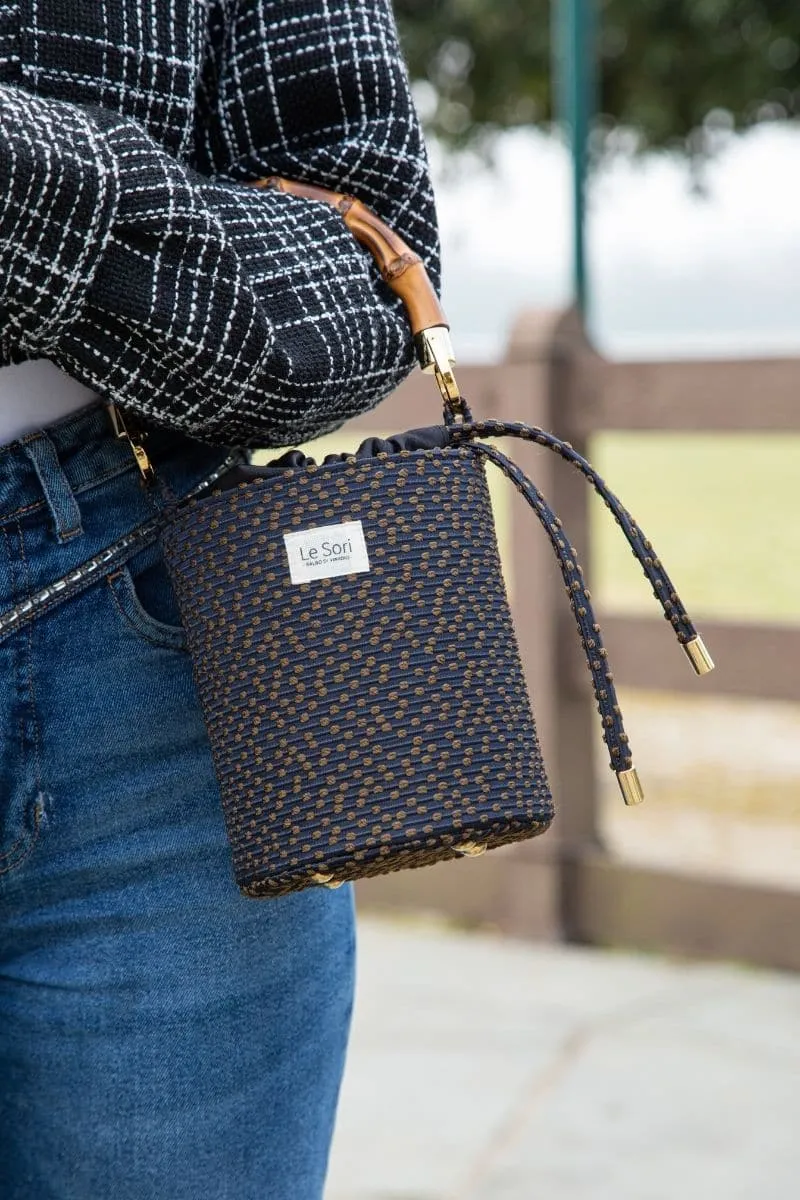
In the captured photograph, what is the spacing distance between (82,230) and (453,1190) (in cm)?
189

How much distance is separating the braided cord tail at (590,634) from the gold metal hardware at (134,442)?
0.18 metres

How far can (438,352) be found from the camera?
0.94m

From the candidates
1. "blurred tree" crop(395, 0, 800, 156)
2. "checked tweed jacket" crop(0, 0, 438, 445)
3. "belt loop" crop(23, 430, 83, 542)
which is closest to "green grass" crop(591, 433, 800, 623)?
"blurred tree" crop(395, 0, 800, 156)

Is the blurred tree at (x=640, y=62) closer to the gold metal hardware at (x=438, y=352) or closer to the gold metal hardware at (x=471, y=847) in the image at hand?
the gold metal hardware at (x=438, y=352)

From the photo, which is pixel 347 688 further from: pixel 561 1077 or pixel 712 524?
pixel 712 524

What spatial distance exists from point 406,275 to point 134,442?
19 centimetres

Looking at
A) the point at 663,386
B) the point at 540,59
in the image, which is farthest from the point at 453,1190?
the point at 540,59

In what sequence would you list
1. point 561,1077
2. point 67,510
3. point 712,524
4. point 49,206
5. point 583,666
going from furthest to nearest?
1. point 712,524
2. point 583,666
3. point 561,1077
4. point 67,510
5. point 49,206

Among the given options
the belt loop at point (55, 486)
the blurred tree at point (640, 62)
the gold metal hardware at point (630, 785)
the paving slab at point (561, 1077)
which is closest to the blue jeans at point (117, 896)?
the belt loop at point (55, 486)

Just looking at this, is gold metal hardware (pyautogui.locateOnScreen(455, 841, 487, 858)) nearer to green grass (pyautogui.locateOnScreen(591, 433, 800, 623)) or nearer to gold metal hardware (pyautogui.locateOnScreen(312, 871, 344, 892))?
gold metal hardware (pyautogui.locateOnScreen(312, 871, 344, 892))

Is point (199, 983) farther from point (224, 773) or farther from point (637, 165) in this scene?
point (637, 165)

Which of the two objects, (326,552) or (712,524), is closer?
(326,552)

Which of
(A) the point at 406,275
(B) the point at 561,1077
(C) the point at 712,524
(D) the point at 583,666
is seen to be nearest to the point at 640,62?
(C) the point at 712,524

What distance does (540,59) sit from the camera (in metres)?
15.3
